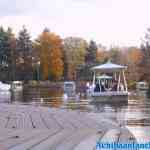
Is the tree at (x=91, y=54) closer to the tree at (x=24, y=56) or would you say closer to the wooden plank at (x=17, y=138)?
the tree at (x=24, y=56)

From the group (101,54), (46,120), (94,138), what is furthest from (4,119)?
(101,54)

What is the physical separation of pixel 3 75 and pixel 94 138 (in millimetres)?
67578

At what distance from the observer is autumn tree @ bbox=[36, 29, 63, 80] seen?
2896 inches

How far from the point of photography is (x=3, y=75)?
7375 cm

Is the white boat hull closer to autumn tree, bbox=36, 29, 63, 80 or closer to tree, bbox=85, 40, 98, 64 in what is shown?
autumn tree, bbox=36, 29, 63, 80

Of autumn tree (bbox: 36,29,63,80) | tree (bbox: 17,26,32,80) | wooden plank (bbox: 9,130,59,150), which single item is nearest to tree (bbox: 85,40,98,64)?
autumn tree (bbox: 36,29,63,80)

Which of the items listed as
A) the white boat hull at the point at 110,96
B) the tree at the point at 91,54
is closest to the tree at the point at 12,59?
the tree at the point at 91,54

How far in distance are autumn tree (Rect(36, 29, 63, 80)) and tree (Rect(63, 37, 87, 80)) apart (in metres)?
3.50

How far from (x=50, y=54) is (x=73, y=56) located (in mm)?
7079

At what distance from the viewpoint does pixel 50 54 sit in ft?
241

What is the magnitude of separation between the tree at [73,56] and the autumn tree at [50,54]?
138 inches

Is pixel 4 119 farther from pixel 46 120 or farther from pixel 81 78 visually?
pixel 81 78

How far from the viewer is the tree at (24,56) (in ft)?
242

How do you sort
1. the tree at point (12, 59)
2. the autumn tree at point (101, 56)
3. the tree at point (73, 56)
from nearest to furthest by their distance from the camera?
the tree at point (12, 59)
the tree at point (73, 56)
the autumn tree at point (101, 56)
